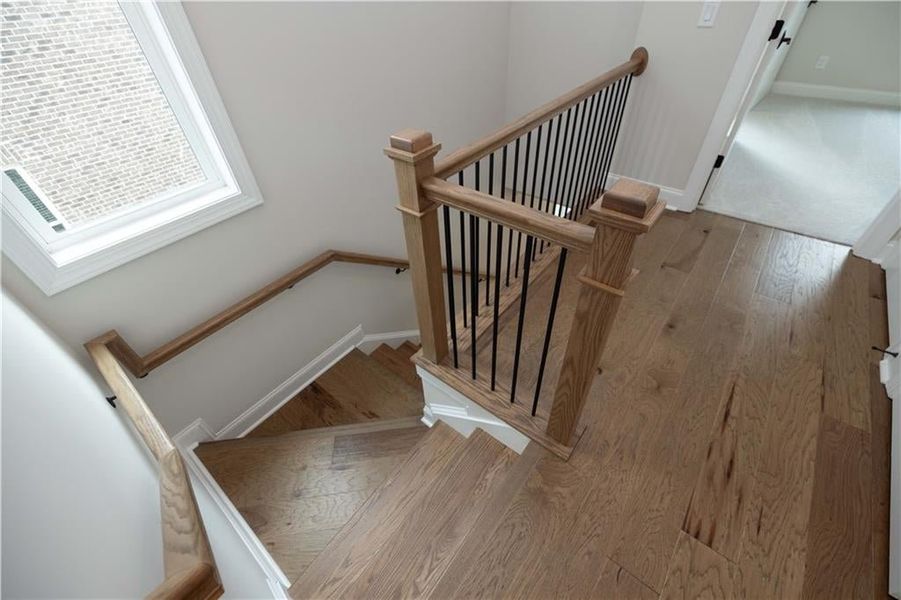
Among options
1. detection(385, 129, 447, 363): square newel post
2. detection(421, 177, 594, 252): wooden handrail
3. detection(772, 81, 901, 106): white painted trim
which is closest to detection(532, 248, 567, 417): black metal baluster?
detection(421, 177, 594, 252): wooden handrail

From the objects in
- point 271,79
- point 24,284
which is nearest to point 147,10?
point 271,79

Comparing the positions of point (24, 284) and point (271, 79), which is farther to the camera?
point (271, 79)

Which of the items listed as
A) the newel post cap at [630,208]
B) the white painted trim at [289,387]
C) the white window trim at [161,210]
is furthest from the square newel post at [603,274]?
the white painted trim at [289,387]

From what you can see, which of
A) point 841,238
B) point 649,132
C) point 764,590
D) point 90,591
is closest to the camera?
point 90,591

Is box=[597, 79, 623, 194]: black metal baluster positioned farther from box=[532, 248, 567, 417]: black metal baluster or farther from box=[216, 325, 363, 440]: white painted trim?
box=[216, 325, 363, 440]: white painted trim

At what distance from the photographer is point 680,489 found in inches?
47.3

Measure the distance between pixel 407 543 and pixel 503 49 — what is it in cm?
307

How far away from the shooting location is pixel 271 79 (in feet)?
5.23

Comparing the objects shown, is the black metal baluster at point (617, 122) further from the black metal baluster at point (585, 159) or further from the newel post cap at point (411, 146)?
the newel post cap at point (411, 146)

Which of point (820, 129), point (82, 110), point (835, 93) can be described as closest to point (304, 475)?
point (82, 110)

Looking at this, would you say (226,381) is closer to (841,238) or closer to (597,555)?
(597,555)

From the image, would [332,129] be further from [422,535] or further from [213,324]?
[422,535]

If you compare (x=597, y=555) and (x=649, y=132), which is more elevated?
(x=649, y=132)

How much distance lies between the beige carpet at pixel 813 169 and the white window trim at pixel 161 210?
268 cm
